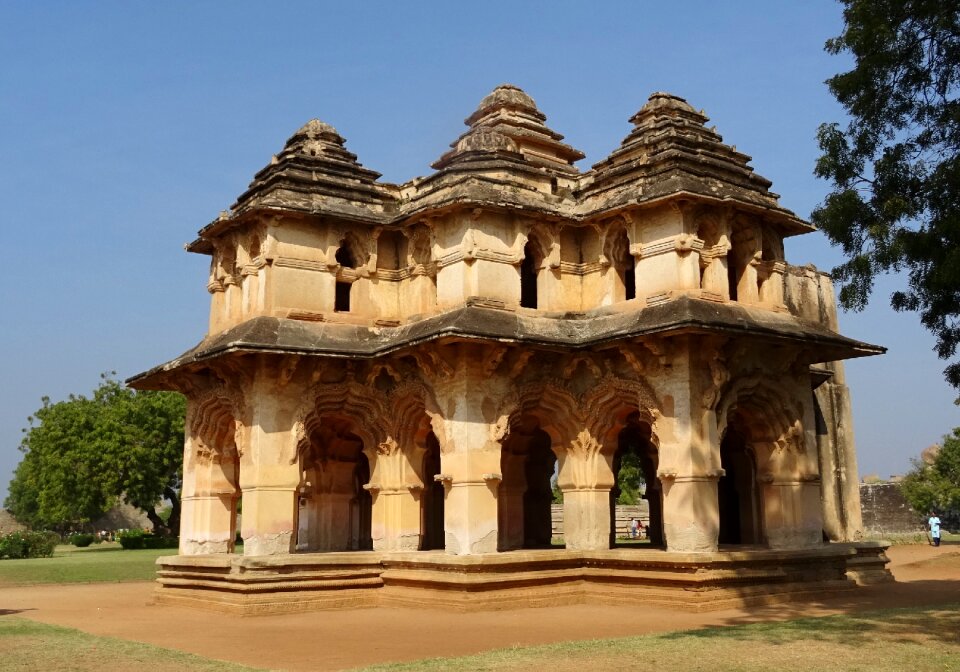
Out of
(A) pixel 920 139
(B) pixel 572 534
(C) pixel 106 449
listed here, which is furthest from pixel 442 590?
(C) pixel 106 449

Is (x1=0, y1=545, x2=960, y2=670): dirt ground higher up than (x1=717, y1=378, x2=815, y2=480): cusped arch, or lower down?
lower down

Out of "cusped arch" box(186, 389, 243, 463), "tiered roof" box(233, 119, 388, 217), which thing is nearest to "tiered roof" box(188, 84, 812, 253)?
"tiered roof" box(233, 119, 388, 217)

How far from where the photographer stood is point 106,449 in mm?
43344

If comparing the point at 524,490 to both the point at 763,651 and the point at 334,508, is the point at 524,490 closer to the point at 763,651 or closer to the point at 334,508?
the point at 334,508

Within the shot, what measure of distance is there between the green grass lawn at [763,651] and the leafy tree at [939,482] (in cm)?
3287

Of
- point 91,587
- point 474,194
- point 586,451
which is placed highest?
point 474,194

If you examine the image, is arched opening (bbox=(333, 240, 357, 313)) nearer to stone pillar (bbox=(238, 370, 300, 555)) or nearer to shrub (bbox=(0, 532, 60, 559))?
stone pillar (bbox=(238, 370, 300, 555))

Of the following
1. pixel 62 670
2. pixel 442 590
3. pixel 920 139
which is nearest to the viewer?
pixel 62 670

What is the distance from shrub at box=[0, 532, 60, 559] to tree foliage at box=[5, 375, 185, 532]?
6348 millimetres

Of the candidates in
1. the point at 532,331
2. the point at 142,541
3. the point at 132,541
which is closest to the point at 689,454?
the point at 532,331

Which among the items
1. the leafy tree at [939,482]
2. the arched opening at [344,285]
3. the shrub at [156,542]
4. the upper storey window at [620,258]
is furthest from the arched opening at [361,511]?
the leafy tree at [939,482]

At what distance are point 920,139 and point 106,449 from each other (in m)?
39.0

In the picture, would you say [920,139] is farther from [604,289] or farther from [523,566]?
[523,566]

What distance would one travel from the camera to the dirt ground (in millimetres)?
11305
